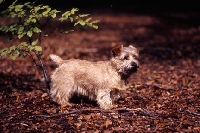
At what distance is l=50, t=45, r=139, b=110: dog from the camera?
5.61 metres

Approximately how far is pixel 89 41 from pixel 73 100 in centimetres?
876

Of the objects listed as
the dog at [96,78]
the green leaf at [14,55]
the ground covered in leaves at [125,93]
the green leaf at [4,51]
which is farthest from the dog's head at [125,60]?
the green leaf at [4,51]

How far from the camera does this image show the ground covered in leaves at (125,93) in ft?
16.2

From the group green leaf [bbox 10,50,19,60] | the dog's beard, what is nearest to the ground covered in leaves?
the dog's beard

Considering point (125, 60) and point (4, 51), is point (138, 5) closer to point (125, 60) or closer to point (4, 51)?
point (125, 60)

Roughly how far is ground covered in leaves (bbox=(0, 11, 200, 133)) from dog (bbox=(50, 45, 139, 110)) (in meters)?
0.29

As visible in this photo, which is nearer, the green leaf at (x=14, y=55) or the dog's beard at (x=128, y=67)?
the green leaf at (x=14, y=55)

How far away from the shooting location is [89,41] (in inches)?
584

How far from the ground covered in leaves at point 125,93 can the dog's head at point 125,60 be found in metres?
0.82

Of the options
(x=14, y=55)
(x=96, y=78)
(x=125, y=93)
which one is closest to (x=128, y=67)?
(x=96, y=78)

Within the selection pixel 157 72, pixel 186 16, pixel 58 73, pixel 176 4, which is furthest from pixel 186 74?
pixel 176 4

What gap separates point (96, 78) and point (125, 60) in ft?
2.58

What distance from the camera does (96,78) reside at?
19.2 feet

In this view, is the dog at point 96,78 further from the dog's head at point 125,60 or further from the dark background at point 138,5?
the dark background at point 138,5
